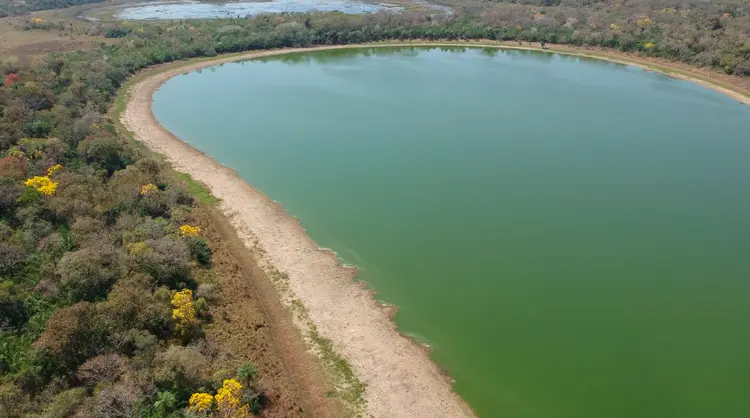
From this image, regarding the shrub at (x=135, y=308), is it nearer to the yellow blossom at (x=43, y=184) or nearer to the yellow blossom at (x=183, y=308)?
the yellow blossom at (x=183, y=308)

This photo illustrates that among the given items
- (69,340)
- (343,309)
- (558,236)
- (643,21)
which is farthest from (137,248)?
(643,21)

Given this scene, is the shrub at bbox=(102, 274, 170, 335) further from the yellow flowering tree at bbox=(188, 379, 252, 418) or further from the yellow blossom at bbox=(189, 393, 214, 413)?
the yellow blossom at bbox=(189, 393, 214, 413)

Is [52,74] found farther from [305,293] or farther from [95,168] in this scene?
[305,293]

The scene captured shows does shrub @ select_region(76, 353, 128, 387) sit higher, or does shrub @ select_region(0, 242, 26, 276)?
shrub @ select_region(0, 242, 26, 276)

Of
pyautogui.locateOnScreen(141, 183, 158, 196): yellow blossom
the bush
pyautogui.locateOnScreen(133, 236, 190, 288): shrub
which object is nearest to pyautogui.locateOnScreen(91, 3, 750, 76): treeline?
pyautogui.locateOnScreen(141, 183, 158, 196): yellow blossom

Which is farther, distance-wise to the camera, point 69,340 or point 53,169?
point 53,169

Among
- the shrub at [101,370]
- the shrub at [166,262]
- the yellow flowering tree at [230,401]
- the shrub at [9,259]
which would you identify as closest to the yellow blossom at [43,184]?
the shrub at [9,259]

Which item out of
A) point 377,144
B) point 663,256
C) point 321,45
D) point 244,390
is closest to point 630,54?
point 321,45

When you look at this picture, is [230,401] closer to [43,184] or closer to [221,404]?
[221,404]
